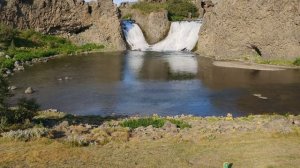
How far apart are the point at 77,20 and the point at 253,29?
35.2m

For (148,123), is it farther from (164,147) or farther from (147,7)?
(147,7)

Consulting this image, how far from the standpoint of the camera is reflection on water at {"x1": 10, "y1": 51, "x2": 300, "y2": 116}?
3928cm

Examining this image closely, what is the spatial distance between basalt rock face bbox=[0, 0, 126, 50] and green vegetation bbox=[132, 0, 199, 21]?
31.6 feet

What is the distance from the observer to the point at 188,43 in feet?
277

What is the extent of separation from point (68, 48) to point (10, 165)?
215 feet

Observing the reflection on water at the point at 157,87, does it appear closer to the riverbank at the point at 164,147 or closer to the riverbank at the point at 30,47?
the riverbank at the point at 30,47

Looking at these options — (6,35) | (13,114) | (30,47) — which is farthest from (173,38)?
(13,114)

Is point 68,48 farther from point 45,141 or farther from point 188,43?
point 45,141

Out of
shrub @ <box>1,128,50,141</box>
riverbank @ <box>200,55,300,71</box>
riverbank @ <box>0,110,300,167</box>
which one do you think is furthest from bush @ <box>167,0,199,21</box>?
shrub @ <box>1,128,50,141</box>

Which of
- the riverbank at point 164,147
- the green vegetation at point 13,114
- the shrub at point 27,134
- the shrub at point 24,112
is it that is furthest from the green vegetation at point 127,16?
the shrub at point 27,134

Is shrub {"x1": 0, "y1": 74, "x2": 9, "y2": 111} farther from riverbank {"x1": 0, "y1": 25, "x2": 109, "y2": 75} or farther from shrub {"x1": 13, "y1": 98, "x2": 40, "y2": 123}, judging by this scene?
riverbank {"x1": 0, "y1": 25, "x2": 109, "y2": 75}

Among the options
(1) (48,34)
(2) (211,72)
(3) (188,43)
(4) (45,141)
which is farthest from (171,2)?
(4) (45,141)

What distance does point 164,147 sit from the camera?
2161 cm

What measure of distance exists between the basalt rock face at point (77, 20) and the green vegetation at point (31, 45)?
223 cm
